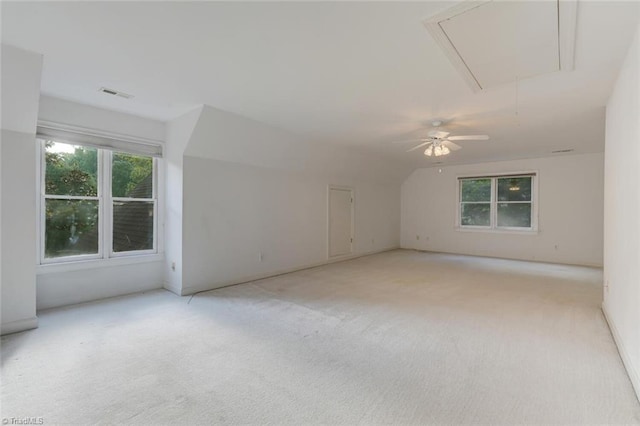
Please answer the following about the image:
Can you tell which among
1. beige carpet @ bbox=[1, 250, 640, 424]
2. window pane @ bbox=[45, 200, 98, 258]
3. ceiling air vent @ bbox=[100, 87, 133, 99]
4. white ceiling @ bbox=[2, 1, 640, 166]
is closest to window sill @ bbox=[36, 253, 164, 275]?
window pane @ bbox=[45, 200, 98, 258]

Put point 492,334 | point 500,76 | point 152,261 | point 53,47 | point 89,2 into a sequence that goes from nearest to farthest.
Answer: point 89,2 < point 53,47 < point 500,76 < point 492,334 < point 152,261

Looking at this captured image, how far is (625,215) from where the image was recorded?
237 centimetres

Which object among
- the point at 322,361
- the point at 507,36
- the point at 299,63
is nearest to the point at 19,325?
the point at 322,361

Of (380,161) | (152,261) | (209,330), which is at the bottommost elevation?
(209,330)

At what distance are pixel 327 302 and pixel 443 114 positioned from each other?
9.15 ft

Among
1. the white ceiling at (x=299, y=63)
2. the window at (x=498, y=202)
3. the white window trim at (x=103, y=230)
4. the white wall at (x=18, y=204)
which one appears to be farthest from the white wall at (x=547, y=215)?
the white wall at (x=18, y=204)

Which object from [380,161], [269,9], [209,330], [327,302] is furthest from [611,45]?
[380,161]

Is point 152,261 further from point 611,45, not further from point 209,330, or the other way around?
point 611,45

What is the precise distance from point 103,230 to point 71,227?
323 millimetres

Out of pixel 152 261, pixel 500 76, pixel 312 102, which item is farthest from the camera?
pixel 152 261

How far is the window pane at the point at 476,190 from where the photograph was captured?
7.27m

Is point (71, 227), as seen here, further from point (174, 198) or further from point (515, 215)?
point (515, 215)

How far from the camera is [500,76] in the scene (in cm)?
259

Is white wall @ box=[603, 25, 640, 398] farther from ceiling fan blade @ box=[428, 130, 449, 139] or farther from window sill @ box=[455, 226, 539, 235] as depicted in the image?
window sill @ box=[455, 226, 539, 235]
